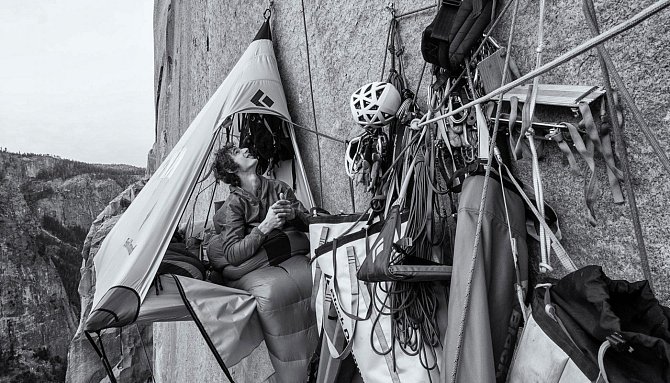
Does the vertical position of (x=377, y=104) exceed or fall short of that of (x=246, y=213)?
it exceeds it

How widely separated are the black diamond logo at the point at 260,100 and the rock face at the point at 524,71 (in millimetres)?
274

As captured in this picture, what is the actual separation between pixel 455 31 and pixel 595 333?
4.29ft

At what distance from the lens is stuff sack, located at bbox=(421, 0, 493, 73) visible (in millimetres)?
1895

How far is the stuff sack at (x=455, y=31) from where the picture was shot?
6.22ft

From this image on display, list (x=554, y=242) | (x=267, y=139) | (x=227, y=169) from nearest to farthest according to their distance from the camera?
(x=554, y=242)
(x=227, y=169)
(x=267, y=139)

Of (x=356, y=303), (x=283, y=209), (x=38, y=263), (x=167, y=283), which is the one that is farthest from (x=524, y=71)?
(x=38, y=263)

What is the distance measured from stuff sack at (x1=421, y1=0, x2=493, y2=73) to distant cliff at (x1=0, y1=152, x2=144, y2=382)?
4017 centimetres

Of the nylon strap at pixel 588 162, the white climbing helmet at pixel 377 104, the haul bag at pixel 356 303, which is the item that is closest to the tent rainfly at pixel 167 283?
the haul bag at pixel 356 303

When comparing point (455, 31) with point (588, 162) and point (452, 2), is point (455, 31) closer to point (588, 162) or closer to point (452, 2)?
point (452, 2)

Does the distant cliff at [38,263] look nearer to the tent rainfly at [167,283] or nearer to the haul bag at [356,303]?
the tent rainfly at [167,283]

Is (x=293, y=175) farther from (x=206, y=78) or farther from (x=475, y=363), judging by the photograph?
(x=206, y=78)

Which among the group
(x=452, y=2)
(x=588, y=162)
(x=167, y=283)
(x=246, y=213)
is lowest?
(x=167, y=283)

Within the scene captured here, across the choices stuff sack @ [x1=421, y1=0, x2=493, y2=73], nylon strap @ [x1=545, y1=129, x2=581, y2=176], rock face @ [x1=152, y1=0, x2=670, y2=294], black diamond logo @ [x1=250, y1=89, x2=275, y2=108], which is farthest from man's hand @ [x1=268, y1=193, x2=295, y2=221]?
nylon strap @ [x1=545, y1=129, x2=581, y2=176]

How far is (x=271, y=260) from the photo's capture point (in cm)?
310
